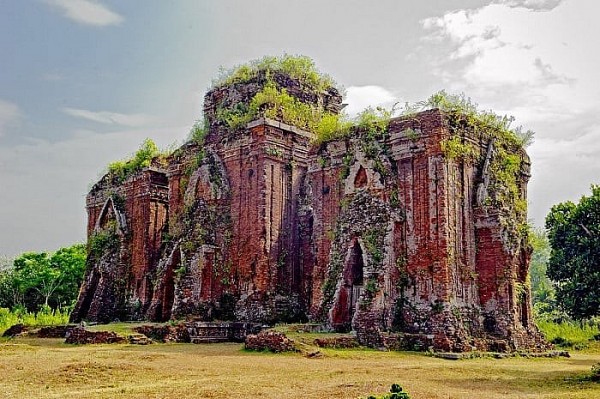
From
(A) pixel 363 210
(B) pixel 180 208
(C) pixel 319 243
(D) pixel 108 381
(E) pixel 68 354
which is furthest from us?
(B) pixel 180 208

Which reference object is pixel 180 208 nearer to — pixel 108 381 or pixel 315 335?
pixel 315 335

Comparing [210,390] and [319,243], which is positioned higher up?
[319,243]

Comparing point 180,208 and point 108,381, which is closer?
point 108,381

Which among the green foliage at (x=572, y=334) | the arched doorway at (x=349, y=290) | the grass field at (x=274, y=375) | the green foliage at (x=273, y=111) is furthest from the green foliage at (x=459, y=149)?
the green foliage at (x=572, y=334)

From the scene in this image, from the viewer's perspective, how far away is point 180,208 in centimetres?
2473

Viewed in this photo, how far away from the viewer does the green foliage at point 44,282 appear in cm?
4016

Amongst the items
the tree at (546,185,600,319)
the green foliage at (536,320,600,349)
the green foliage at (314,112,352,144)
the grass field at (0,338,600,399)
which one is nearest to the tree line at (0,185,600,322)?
the tree at (546,185,600,319)

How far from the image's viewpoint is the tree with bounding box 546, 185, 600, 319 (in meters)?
17.6

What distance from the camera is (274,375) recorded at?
1159 centimetres

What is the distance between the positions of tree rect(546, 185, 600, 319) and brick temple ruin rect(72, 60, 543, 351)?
4.45ft

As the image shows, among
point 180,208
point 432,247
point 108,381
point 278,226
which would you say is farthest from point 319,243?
point 108,381

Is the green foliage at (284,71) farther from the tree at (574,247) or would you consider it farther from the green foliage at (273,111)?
the tree at (574,247)

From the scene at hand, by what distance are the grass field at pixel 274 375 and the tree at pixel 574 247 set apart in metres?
2.36

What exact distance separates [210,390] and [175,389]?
0.55 m
